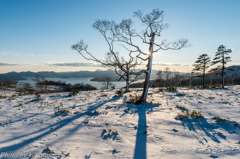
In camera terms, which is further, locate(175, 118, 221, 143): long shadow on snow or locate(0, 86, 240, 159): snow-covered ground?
locate(175, 118, 221, 143): long shadow on snow

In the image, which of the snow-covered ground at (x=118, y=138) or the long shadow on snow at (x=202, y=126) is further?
the long shadow on snow at (x=202, y=126)

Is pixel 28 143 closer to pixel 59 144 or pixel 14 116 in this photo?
pixel 59 144

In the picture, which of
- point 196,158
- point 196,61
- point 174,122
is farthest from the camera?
point 196,61

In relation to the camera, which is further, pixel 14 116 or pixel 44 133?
pixel 14 116

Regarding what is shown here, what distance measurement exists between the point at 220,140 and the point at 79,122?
5.59m

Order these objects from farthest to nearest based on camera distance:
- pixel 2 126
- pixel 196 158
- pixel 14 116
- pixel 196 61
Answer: pixel 196 61
pixel 14 116
pixel 2 126
pixel 196 158

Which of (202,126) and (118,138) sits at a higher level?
(202,126)

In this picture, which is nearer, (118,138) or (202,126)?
(118,138)

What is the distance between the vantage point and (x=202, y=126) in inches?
195

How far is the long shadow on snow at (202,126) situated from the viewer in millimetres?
4273

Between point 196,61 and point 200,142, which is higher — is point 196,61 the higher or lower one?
the higher one

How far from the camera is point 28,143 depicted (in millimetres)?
3645

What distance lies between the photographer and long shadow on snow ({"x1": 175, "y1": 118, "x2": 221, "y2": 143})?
4273 mm

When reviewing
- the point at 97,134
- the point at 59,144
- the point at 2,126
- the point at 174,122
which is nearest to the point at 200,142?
the point at 174,122
